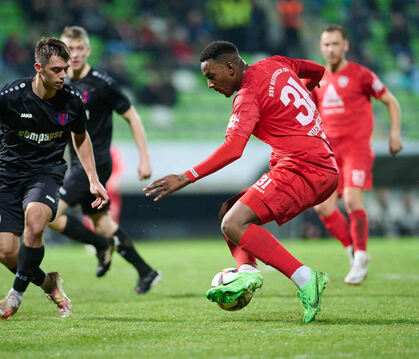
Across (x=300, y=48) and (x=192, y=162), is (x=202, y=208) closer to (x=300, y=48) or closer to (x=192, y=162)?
(x=192, y=162)

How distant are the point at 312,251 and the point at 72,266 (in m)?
4.87

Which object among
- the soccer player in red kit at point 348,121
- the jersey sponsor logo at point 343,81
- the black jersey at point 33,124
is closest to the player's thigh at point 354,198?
the soccer player in red kit at point 348,121

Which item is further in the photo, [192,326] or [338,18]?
[338,18]

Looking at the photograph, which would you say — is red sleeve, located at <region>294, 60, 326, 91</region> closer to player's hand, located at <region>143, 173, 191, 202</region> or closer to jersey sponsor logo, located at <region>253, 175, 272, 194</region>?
jersey sponsor logo, located at <region>253, 175, 272, 194</region>

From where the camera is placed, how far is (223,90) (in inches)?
202

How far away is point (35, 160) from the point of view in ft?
18.3

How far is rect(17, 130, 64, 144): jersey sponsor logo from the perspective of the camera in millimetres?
5477

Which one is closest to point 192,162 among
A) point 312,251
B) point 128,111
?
point 312,251

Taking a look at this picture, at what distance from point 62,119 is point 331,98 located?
3.78 meters

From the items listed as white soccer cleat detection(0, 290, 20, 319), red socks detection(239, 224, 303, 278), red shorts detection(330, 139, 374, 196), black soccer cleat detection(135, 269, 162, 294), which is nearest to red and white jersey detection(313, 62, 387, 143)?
red shorts detection(330, 139, 374, 196)

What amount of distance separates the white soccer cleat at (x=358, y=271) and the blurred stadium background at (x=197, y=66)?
1019cm

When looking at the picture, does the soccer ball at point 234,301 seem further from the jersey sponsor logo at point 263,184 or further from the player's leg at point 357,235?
the player's leg at point 357,235

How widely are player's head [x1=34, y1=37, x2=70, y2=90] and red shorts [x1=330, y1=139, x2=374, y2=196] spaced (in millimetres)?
3866

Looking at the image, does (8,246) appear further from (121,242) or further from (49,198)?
(121,242)
